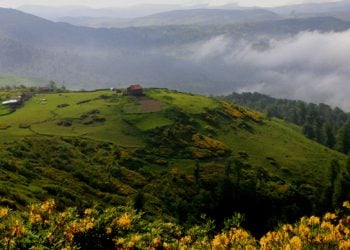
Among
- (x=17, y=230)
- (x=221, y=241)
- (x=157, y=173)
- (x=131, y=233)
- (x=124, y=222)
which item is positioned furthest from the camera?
(x=157, y=173)

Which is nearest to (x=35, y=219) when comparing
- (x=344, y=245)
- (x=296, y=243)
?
(x=296, y=243)

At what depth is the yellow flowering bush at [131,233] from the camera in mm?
21219

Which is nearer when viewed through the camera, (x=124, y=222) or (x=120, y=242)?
(x=120, y=242)

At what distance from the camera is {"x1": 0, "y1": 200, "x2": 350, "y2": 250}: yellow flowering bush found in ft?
69.6

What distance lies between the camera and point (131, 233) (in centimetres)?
2623

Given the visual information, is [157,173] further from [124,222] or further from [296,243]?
[296,243]

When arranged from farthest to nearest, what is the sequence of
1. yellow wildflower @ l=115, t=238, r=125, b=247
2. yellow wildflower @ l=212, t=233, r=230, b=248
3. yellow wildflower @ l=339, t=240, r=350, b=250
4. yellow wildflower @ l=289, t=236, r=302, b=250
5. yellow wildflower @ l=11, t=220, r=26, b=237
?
yellow wildflower @ l=115, t=238, r=125, b=247
yellow wildflower @ l=212, t=233, r=230, b=248
yellow wildflower @ l=11, t=220, r=26, b=237
yellow wildflower @ l=289, t=236, r=302, b=250
yellow wildflower @ l=339, t=240, r=350, b=250

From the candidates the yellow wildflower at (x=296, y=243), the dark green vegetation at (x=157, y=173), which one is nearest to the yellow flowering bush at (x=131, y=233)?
the yellow wildflower at (x=296, y=243)

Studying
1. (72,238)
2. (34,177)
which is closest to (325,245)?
(72,238)

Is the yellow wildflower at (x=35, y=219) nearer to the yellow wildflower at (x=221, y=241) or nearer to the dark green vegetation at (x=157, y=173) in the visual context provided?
the yellow wildflower at (x=221, y=241)

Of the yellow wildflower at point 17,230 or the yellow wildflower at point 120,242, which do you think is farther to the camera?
the yellow wildflower at point 120,242

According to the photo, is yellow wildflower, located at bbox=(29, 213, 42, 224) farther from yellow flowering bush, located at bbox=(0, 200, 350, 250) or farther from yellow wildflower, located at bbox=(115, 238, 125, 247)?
yellow wildflower, located at bbox=(115, 238, 125, 247)

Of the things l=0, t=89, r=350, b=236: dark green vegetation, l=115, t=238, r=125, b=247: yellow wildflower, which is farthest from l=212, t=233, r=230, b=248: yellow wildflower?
l=0, t=89, r=350, b=236: dark green vegetation

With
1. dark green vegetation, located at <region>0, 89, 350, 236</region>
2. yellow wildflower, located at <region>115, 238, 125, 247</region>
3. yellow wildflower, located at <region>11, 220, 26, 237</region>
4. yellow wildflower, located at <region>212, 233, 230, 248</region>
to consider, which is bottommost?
dark green vegetation, located at <region>0, 89, 350, 236</region>
